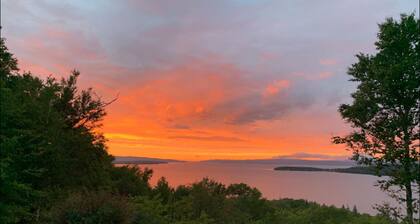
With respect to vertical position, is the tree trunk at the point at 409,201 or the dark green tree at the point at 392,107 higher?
the dark green tree at the point at 392,107

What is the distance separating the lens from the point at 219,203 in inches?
1522

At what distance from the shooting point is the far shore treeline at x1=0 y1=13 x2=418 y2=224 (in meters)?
13.4

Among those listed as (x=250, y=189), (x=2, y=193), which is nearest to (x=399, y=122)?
(x=2, y=193)

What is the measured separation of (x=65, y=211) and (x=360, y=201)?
367 feet

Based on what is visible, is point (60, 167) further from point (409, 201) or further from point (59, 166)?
point (409, 201)

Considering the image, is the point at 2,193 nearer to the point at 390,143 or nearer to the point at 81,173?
the point at 81,173

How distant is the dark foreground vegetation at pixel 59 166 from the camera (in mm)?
13367

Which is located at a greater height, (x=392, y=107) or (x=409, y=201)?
(x=392, y=107)

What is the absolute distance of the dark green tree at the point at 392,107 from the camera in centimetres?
1424

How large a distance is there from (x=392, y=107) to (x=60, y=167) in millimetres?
16733

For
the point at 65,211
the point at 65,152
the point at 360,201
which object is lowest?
the point at 360,201

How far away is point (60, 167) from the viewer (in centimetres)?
2184

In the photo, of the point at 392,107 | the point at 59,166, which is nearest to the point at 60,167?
the point at 59,166

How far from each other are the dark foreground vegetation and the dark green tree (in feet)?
5.41
